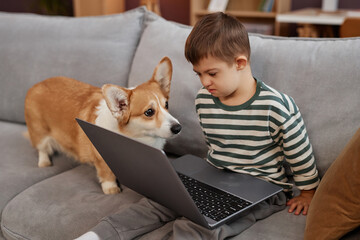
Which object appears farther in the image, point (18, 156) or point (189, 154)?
point (18, 156)

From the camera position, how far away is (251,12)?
3729 mm

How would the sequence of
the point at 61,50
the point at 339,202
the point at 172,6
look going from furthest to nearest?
the point at 172,6, the point at 61,50, the point at 339,202

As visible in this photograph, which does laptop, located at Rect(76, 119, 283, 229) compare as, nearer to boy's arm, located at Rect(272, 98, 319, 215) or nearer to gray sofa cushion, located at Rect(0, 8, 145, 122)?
Result: boy's arm, located at Rect(272, 98, 319, 215)

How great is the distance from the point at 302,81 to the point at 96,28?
1.13 metres

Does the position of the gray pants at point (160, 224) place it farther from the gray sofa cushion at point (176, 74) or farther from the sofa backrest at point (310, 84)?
the gray sofa cushion at point (176, 74)

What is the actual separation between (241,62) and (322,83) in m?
0.33

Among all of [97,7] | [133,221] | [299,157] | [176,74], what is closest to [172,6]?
[97,7]

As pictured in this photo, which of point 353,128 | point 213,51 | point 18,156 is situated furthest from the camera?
point 18,156

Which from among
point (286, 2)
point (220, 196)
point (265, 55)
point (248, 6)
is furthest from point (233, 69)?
point (248, 6)

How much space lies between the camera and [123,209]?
1361mm

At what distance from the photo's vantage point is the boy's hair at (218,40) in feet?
4.32

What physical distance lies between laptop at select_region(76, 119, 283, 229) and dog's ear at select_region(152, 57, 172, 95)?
34 centimetres

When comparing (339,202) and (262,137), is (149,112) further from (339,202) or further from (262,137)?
(339,202)

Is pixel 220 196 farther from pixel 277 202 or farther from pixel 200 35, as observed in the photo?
pixel 200 35
